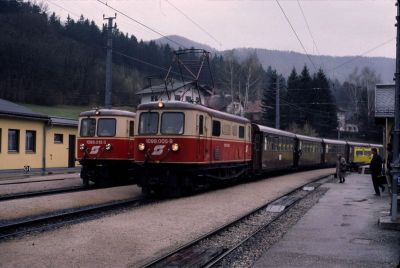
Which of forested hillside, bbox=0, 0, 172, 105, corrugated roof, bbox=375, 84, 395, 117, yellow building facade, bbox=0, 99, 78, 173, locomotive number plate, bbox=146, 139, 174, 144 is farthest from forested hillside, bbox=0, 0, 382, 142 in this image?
locomotive number plate, bbox=146, 139, 174, 144

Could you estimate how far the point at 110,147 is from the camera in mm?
19562

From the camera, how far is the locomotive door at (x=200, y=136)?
52.6 feet

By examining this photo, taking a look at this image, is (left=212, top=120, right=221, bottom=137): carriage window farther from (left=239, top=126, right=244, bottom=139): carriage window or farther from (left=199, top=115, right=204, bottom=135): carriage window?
(left=239, top=126, right=244, bottom=139): carriage window

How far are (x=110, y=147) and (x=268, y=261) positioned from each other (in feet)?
41.8

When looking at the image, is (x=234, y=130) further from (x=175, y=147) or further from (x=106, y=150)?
(x=106, y=150)

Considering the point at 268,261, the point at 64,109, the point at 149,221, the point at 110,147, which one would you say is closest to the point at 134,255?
the point at 268,261

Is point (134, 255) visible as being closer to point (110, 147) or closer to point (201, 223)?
point (201, 223)

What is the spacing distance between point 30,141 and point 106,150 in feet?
31.0

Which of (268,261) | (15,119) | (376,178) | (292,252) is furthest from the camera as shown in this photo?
(15,119)

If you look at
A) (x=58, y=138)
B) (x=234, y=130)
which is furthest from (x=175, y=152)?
(x=58, y=138)

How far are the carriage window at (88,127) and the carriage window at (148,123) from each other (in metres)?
4.23

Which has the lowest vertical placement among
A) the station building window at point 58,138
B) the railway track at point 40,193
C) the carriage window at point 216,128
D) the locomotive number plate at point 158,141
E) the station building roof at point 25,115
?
the railway track at point 40,193

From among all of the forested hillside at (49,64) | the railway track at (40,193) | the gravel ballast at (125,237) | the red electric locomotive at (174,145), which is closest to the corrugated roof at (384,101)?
the red electric locomotive at (174,145)

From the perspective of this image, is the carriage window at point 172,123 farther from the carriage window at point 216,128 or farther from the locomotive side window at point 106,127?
the locomotive side window at point 106,127
